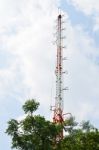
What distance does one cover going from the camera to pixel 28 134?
177 feet

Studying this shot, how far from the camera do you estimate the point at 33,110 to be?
5531 centimetres

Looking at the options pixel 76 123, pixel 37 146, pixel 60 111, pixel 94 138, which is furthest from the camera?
pixel 76 123

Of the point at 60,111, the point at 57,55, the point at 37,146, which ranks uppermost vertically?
the point at 57,55

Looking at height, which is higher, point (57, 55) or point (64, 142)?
point (57, 55)

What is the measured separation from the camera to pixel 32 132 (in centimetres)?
5378

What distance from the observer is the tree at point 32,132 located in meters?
53.5

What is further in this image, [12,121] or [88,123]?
[88,123]

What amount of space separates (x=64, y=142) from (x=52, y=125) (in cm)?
515

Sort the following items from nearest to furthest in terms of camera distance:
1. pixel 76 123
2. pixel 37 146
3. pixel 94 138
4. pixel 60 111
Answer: pixel 37 146 < pixel 94 138 < pixel 60 111 < pixel 76 123

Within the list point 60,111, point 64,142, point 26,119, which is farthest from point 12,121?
point 60,111

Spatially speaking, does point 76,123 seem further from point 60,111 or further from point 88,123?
point 60,111

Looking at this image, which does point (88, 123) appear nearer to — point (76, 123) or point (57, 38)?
point (76, 123)

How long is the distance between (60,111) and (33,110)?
2171 centimetres

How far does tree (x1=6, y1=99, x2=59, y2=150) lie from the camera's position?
53500mm
